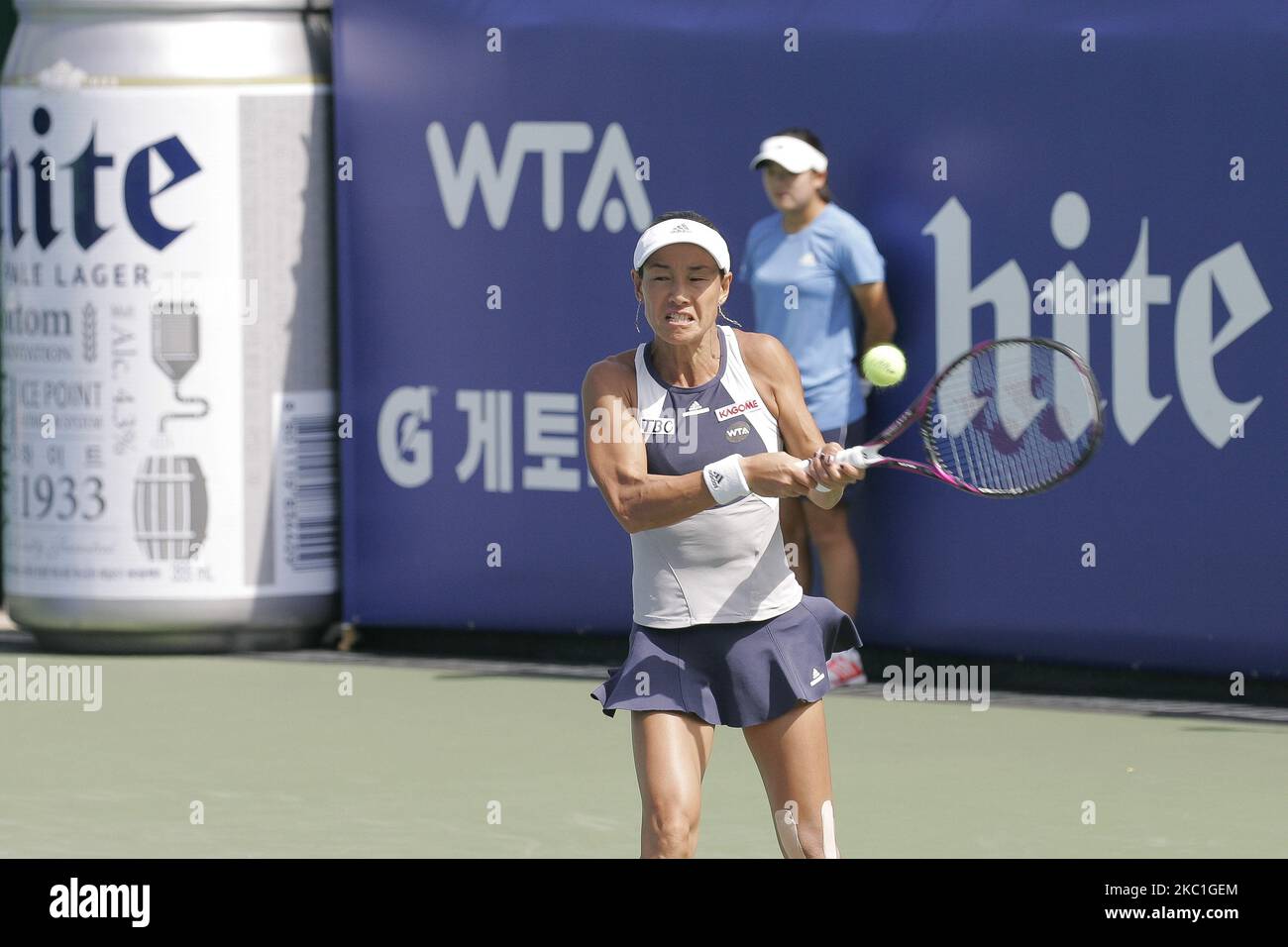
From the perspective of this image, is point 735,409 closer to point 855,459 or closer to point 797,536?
point 855,459

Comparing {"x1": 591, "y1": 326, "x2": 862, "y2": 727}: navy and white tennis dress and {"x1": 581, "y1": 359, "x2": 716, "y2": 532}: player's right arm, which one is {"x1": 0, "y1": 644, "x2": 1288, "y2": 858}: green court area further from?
{"x1": 581, "y1": 359, "x2": 716, "y2": 532}: player's right arm

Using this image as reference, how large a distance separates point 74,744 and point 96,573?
1.60 metres

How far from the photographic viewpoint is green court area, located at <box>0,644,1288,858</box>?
22.3 feet

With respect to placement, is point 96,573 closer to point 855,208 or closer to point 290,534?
point 290,534

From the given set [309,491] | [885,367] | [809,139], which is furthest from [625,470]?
[309,491]

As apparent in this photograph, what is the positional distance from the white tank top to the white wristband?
0.44ft

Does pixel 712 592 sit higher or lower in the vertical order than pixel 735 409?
lower

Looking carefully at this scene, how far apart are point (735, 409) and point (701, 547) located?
0.27 metres

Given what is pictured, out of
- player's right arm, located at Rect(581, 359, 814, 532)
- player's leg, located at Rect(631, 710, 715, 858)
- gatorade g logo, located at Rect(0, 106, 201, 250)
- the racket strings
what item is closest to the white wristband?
player's right arm, located at Rect(581, 359, 814, 532)

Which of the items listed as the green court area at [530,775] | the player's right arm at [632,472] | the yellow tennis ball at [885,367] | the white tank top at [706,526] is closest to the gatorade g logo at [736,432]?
the white tank top at [706,526]

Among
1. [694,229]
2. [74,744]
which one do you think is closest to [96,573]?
[74,744]

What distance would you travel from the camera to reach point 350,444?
32.2 feet

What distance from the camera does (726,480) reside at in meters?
5.20
